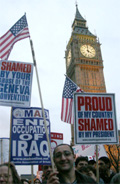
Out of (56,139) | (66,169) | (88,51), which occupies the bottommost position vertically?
(66,169)

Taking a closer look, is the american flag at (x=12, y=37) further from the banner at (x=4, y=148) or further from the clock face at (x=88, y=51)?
the clock face at (x=88, y=51)

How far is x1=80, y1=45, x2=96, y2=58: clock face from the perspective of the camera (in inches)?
2141

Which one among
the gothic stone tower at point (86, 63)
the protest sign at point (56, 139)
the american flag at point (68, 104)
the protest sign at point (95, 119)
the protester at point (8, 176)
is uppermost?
the gothic stone tower at point (86, 63)

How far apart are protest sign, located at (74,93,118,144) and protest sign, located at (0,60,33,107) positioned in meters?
1.26

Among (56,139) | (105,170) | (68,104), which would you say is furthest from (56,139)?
(105,170)

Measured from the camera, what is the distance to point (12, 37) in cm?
564

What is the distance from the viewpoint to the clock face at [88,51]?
178 feet

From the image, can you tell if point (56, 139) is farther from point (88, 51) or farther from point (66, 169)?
point (88, 51)

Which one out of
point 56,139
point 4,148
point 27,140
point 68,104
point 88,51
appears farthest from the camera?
point 88,51

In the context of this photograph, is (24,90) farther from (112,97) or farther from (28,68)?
(112,97)

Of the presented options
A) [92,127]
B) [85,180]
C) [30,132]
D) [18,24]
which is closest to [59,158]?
[85,180]

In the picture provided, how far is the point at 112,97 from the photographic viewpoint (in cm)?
455

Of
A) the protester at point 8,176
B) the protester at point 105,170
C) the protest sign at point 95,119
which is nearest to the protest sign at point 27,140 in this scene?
the protest sign at point 95,119

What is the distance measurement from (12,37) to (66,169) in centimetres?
411
